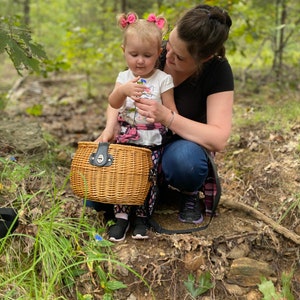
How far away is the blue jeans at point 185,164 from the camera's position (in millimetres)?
2350

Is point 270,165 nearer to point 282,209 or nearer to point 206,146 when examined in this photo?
point 282,209

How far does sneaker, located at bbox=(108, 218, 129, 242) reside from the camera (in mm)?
2373

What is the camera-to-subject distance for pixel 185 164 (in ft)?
7.69

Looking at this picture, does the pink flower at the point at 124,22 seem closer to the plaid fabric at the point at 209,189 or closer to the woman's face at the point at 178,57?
the woman's face at the point at 178,57

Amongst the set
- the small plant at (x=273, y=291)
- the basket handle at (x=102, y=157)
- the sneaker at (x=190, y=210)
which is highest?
the basket handle at (x=102, y=157)

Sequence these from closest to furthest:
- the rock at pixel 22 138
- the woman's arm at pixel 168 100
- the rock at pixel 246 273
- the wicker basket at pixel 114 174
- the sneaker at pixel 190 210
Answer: the wicker basket at pixel 114 174 → the rock at pixel 246 273 → the woman's arm at pixel 168 100 → the sneaker at pixel 190 210 → the rock at pixel 22 138

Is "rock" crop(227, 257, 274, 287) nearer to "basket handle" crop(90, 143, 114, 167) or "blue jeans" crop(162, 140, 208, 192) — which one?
"blue jeans" crop(162, 140, 208, 192)

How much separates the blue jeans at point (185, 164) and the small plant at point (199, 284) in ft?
1.72

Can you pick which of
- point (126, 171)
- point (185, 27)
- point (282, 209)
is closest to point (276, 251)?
point (282, 209)

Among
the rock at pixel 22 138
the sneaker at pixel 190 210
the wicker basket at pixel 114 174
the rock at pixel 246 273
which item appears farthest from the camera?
the rock at pixel 22 138

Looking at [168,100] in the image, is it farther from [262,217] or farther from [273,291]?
[273,291]

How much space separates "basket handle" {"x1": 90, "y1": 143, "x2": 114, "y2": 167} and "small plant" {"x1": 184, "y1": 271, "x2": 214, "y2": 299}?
0.78m

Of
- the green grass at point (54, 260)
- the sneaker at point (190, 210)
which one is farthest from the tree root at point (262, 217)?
the green grass at point (54, 260)

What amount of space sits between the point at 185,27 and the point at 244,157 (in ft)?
5.43
